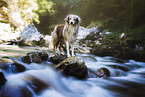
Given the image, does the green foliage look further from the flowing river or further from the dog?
the flowing river

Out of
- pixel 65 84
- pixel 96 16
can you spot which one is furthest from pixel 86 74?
pixel 96 16

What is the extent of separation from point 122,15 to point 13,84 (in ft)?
42.6

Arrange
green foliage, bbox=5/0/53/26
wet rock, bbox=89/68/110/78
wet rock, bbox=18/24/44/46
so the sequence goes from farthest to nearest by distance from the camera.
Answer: green foliage, bbox=5/0/53/26 → wet rock, bbox=18/24/44/46 → wet rock, bbox=89/68/110/78

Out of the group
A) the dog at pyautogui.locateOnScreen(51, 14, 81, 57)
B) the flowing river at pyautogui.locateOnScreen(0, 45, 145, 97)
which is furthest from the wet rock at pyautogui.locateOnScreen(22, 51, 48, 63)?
the dog at pyautogui.locateOnScreen(51, 14, 81, 57)

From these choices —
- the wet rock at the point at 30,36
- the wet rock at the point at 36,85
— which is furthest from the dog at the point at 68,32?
the wet rock at the point at 30,36

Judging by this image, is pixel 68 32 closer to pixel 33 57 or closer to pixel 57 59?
pixel 57 59

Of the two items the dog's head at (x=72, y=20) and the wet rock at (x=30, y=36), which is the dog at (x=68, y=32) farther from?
the wet rock at (x=30, y=36)

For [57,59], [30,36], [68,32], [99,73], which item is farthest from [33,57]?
[30,36]

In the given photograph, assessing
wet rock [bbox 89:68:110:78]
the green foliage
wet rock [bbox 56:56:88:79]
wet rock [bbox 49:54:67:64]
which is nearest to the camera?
wet rock [bbox 56:56:88:79]

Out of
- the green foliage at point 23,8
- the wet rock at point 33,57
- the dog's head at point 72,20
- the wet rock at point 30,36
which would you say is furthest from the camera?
the green foliage at point 23,8

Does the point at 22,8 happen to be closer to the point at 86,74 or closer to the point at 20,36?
the point at 20,36

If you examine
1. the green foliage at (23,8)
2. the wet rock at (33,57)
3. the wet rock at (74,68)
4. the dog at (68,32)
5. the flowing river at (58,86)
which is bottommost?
the flowing river at (58,86)

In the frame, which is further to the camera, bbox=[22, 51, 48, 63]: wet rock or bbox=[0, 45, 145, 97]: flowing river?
bbox=[22, 51, 48, 63]: wet rock

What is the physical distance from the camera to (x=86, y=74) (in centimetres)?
388
